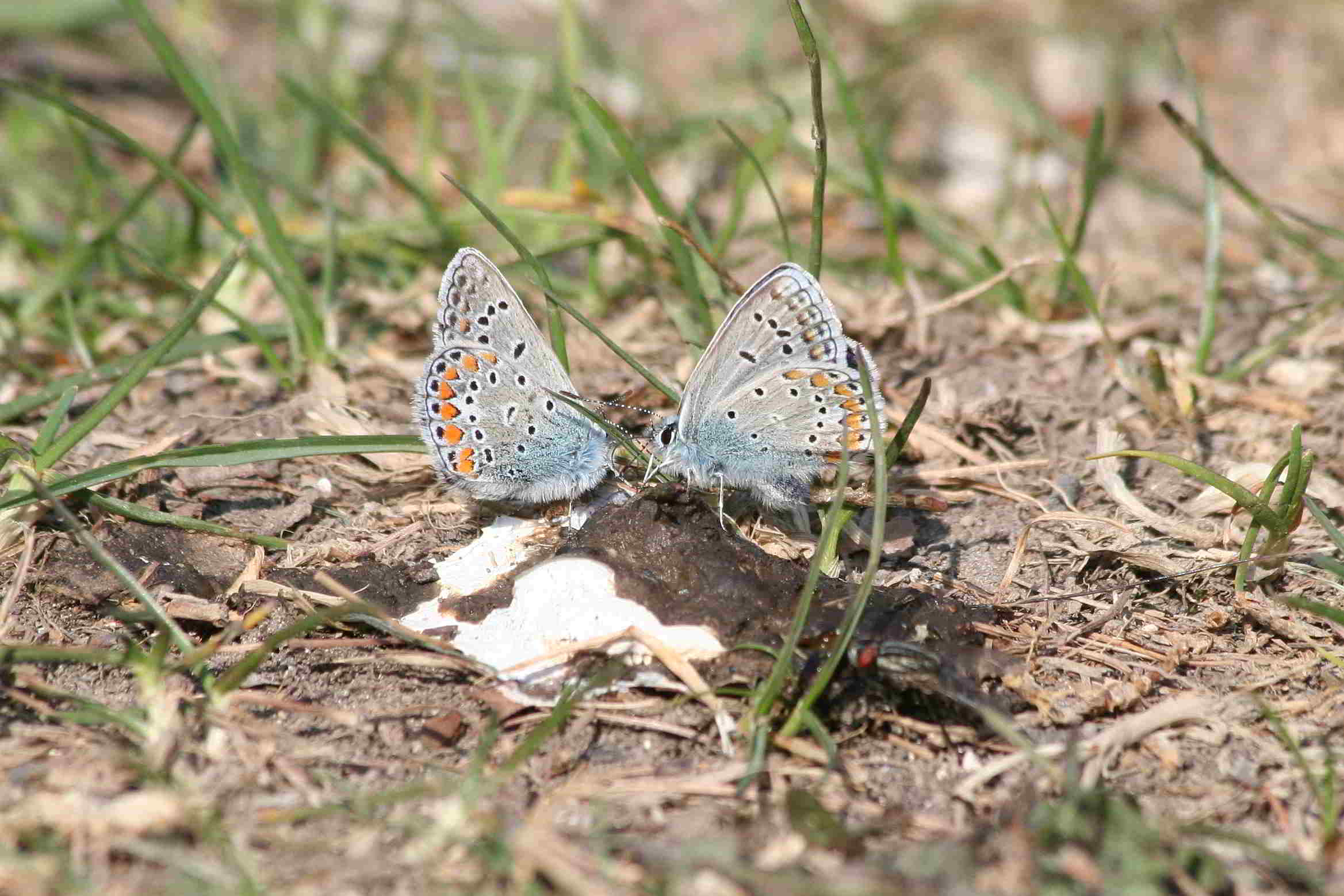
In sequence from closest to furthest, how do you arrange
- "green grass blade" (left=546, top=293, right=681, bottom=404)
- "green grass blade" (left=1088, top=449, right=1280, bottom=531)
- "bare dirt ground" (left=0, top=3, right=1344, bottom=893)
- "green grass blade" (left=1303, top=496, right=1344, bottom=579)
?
"bare dirt ground" (left=0, top=3, right=1344, bottom=893)
"green grass blade" (left=1303, top=496, right=1344, bottom=579)
"green grass blade" (left=1088, top=449, right=1280, bottom=531)
"green grass blade" (left=546, top=293, right=681, bottom=404)

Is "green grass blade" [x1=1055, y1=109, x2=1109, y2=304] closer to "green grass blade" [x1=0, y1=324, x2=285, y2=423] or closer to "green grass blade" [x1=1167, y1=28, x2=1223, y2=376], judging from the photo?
"green grass blade" [x1=1167, y1=28, x2=1223, y2=376]

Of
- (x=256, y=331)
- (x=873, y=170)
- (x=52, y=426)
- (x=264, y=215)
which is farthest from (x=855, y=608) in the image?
(x=264, y=215)

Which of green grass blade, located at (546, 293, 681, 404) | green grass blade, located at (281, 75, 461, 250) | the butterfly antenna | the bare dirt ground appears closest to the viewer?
the bare dirt ground

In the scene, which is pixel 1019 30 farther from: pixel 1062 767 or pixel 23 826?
pixel 23 826

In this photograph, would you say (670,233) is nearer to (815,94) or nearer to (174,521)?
(815,94)

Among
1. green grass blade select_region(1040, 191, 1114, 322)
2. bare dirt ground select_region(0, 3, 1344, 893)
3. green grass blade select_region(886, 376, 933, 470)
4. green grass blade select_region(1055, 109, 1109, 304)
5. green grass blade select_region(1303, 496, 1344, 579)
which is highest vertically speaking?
green grass blade select_region(1055, 109, 1109, 304)

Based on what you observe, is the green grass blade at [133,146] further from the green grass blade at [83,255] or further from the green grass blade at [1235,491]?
the green grass blade at [1235,491]

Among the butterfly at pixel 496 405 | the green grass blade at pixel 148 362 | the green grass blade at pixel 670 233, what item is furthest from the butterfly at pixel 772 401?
the green grass blade at pixel 148 362

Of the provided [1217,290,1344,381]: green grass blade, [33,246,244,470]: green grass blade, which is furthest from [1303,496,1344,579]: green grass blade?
[33,246,244,470]: green grass blade
